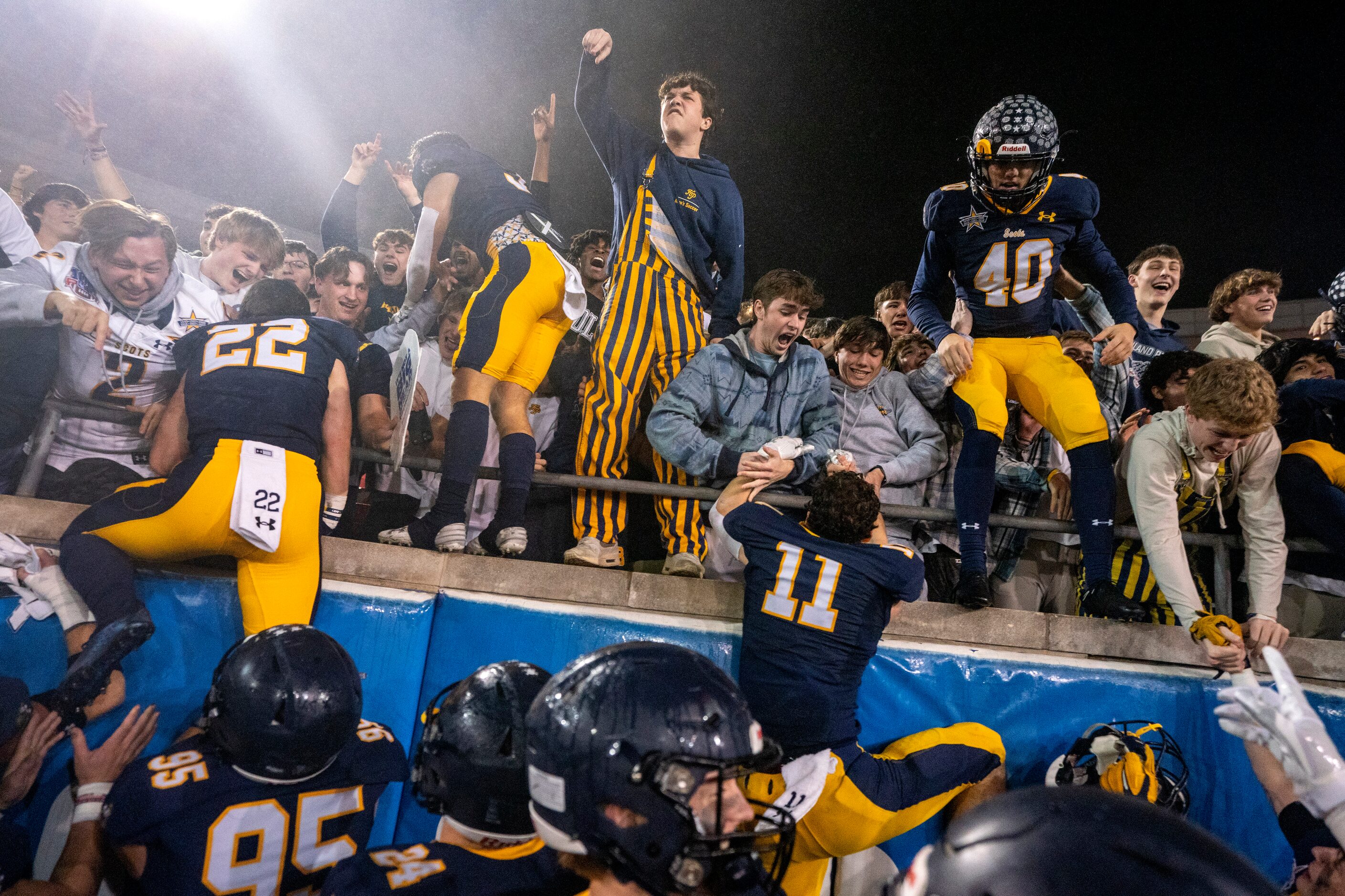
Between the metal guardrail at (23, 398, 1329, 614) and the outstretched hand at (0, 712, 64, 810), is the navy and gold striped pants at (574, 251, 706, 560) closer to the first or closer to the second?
the metal guardrail at (23, 398, 1329, 614)

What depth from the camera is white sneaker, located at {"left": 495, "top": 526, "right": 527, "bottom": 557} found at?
3.82m

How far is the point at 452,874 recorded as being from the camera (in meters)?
1.77

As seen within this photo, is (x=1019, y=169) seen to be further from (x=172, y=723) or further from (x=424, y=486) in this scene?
(x=172, y=723)

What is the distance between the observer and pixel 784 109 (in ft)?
31.4

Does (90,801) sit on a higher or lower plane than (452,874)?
lower

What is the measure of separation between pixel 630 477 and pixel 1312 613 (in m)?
3.72

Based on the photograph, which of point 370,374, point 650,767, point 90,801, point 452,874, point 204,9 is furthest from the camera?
point 204,9

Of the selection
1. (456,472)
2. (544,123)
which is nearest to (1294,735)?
(456,472)

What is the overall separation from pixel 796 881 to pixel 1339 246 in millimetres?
10992

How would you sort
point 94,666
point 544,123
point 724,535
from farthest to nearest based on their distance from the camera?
point 544,123, point 724,535, point 94,666

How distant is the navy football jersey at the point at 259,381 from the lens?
3312 mm

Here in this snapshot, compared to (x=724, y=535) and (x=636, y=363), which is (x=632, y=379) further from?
(x=724, y=535)

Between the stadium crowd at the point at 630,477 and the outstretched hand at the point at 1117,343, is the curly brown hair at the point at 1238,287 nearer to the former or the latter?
the stadium crowd at the point at 630,477

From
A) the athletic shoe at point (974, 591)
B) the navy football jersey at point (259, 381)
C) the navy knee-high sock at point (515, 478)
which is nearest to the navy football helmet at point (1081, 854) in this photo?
the athletic shoe at point (974, 591)
